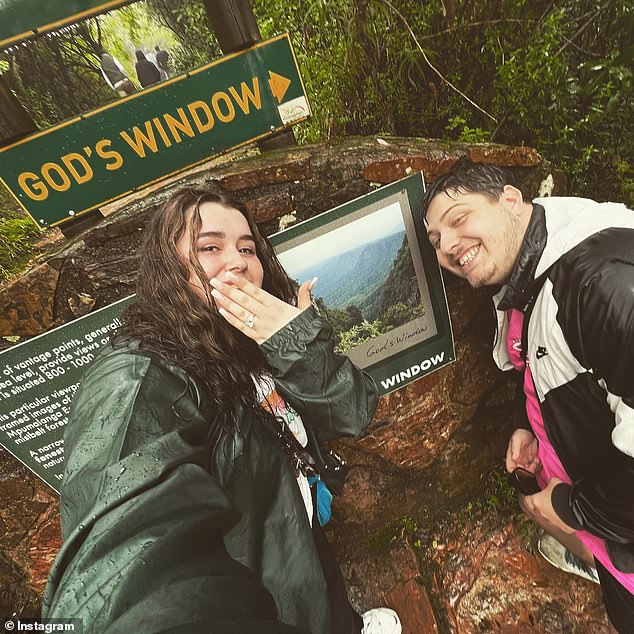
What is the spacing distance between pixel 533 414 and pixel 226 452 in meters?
1.60

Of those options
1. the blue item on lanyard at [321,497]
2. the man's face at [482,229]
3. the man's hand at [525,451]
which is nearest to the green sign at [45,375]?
the blue item on lanyard at [321,497]

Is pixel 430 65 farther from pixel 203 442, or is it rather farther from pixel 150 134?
pixel 203 442

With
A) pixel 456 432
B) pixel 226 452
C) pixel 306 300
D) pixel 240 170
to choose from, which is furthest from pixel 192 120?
pixel 456 432

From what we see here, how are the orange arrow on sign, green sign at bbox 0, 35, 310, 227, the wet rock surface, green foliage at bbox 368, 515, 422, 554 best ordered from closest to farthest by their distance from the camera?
green sign at bbox 0, 35, 310, 227 → the orange arrow on sign → the wet rock surface → green foliage at bbox 368, 515, 422, 554

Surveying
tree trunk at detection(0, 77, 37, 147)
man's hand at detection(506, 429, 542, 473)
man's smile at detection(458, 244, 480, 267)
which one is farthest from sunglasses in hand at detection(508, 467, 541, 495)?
tree trunk at detection(0, 77, 37, 147)

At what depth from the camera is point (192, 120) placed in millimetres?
1267

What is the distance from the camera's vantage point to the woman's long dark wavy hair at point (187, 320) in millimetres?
1195

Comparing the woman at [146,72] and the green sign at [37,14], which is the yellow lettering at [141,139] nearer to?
the woman at [146,72]

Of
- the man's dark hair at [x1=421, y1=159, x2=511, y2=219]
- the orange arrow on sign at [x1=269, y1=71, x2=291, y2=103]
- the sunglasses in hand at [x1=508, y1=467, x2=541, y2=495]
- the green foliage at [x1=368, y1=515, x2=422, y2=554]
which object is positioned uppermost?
the orange arrow on sign at [x1=269, y1=71, x2=291, y2=103]

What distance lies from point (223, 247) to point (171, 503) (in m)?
0.80

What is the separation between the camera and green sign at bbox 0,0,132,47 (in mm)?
1032

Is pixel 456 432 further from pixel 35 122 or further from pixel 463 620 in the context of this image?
pixel 35 122

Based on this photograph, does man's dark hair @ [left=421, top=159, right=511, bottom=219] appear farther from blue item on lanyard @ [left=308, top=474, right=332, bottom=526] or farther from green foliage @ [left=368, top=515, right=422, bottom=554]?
green foliage @ [left=368, top=515, right=422, bottom=554]

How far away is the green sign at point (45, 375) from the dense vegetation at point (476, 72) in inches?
16.6
